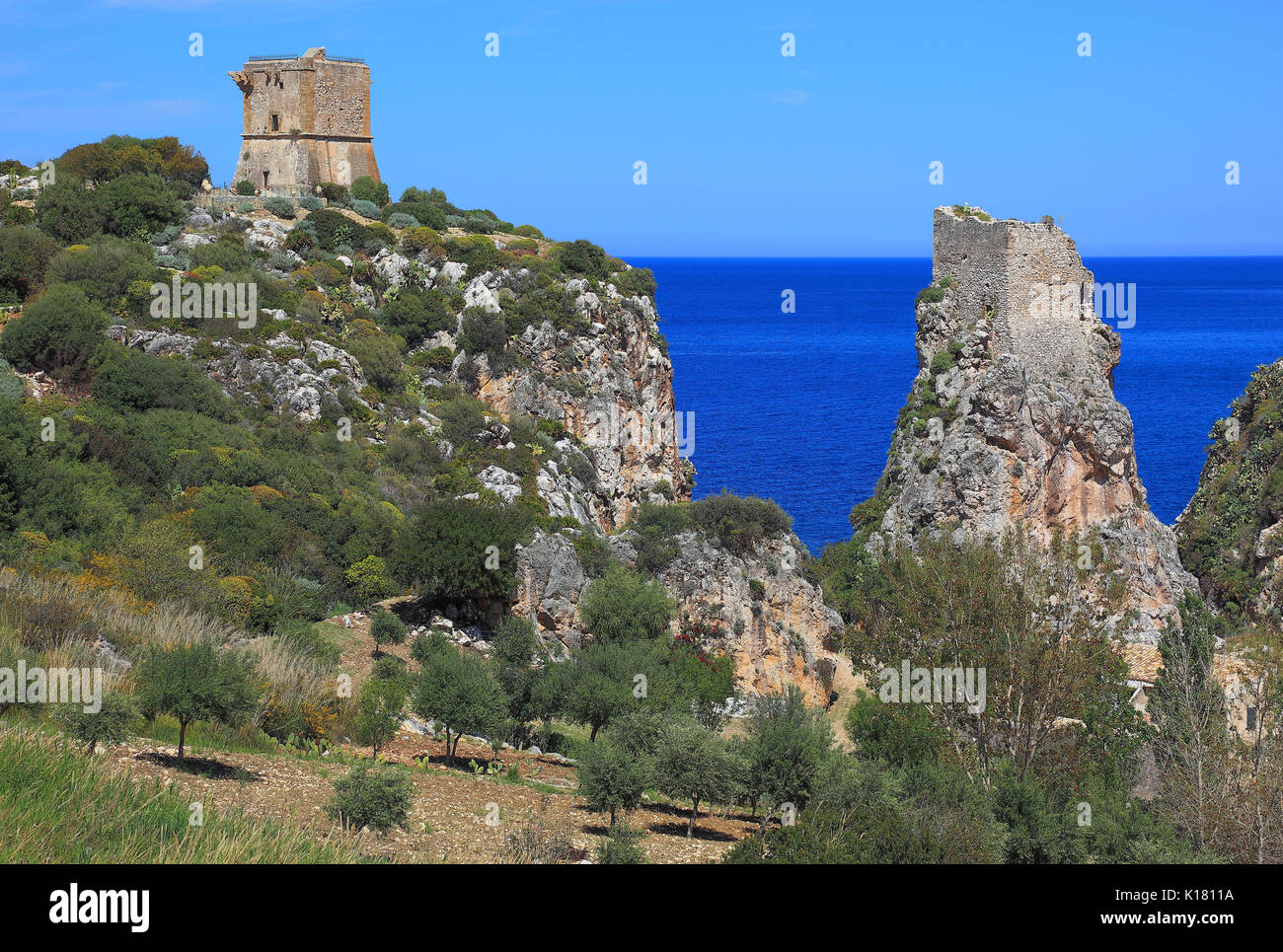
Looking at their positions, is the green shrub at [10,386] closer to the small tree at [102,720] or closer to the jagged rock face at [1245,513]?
the small tree at [102,720]

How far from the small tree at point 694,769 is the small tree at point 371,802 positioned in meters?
3.83

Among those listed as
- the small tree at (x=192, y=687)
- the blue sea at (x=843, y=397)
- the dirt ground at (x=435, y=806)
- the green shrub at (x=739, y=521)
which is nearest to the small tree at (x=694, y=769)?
the dirt ground at (x=435, y=806)

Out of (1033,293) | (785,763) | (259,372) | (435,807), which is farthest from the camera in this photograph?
(1033,293)

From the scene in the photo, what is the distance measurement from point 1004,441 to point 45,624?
3362 cm

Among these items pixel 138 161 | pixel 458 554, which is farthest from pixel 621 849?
pixel 138 161

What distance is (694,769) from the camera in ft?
50.6

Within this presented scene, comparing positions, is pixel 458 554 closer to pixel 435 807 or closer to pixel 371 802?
pixel 435 807

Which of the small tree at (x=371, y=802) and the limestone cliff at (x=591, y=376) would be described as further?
the limestone cliff at (x=591, y=376)

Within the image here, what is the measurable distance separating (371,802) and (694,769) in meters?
4.59

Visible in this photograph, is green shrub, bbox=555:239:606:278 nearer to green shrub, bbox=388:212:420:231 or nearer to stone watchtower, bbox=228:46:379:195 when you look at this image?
green shrub, bbox=388:212:420:231

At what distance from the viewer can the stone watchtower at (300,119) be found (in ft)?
184

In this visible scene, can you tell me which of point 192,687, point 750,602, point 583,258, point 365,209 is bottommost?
point 750,602
